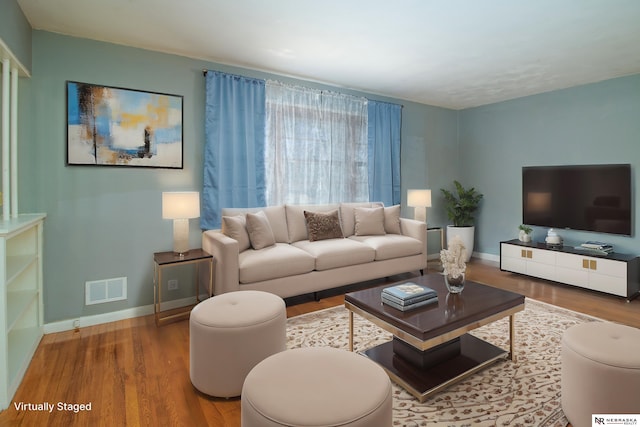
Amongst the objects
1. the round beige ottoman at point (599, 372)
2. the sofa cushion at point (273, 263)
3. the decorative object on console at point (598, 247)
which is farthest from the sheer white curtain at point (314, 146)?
the round beige ottoman at point (599, 372)

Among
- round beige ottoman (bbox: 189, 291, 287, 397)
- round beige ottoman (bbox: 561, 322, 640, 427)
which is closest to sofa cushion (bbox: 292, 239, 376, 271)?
round beige ottoman (bbox: 189, 291, 287, 397)

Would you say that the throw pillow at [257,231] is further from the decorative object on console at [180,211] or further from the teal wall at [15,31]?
the teal wall at [15,31]

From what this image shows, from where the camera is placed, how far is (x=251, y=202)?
3.85 meters

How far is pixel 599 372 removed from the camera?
1.54 meters

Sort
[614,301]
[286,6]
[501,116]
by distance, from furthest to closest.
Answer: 1. [501,116]
2. [614,301]
3. [286,6]

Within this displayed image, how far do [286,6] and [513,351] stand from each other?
2939 millimetres

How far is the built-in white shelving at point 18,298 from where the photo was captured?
1.83 m

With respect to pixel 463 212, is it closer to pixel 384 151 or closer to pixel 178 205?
pixel 384 151

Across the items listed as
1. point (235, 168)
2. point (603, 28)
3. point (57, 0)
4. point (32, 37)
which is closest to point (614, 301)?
point (603, 28)

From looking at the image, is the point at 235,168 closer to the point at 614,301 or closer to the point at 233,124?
the point at 233,124

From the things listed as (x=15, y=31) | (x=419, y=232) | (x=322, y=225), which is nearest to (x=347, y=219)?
(x=322, y=225)

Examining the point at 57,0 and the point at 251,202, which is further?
the point at 251,202

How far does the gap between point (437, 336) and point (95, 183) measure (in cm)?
306

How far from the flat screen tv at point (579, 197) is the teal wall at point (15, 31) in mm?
5733
